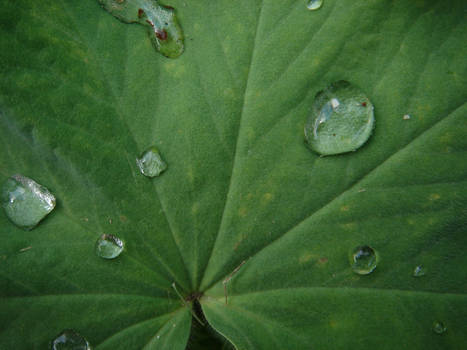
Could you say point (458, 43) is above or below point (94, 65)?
above

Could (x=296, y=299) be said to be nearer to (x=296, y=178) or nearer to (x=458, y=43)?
(x=296, y=178)

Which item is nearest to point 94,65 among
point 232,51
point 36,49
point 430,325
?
point 36,49

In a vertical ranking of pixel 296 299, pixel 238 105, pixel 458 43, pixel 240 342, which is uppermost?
pixel 458 43

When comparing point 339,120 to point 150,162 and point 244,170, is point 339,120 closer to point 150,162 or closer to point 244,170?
point 244,170

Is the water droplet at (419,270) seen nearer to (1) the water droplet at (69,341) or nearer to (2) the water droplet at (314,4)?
(2) the water droplet at (314,4)

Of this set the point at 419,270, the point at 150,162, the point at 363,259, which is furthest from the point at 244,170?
the point at 419,270
